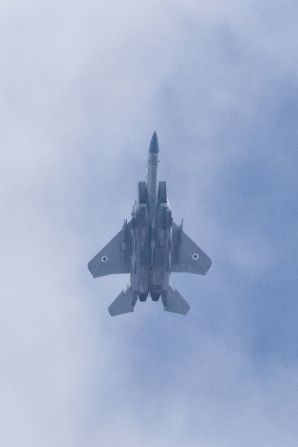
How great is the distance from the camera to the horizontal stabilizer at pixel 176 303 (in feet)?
364

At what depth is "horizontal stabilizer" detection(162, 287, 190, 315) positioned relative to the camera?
111000 mm

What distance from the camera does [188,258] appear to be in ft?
358

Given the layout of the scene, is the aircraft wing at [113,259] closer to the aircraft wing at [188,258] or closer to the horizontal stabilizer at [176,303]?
the aircraft wing at [188,258]

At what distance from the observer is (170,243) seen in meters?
102

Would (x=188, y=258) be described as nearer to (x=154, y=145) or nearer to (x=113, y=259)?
(x=113, y=259)

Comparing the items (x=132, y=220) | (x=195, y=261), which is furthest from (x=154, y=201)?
(x=195, y=261)

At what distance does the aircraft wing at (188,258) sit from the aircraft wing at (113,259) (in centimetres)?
460

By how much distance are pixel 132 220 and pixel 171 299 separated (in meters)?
12.0

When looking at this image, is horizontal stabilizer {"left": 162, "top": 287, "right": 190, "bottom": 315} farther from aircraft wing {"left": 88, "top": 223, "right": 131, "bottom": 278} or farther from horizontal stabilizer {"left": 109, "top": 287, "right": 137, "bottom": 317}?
aircraft wing {"left": 88, "top": 223, "right": 131, "bottom": 278}

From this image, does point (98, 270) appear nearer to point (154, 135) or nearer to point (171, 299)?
point (171, 299)

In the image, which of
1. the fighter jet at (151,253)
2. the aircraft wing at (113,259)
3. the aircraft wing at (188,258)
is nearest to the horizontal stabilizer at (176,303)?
the fighter jet at (151,253)

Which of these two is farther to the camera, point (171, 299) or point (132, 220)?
point (171, 299)

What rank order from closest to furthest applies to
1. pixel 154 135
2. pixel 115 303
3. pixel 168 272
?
pixel 154 135, pixel 168 272, pixel 115 303

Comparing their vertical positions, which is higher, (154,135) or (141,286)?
(154,135)
